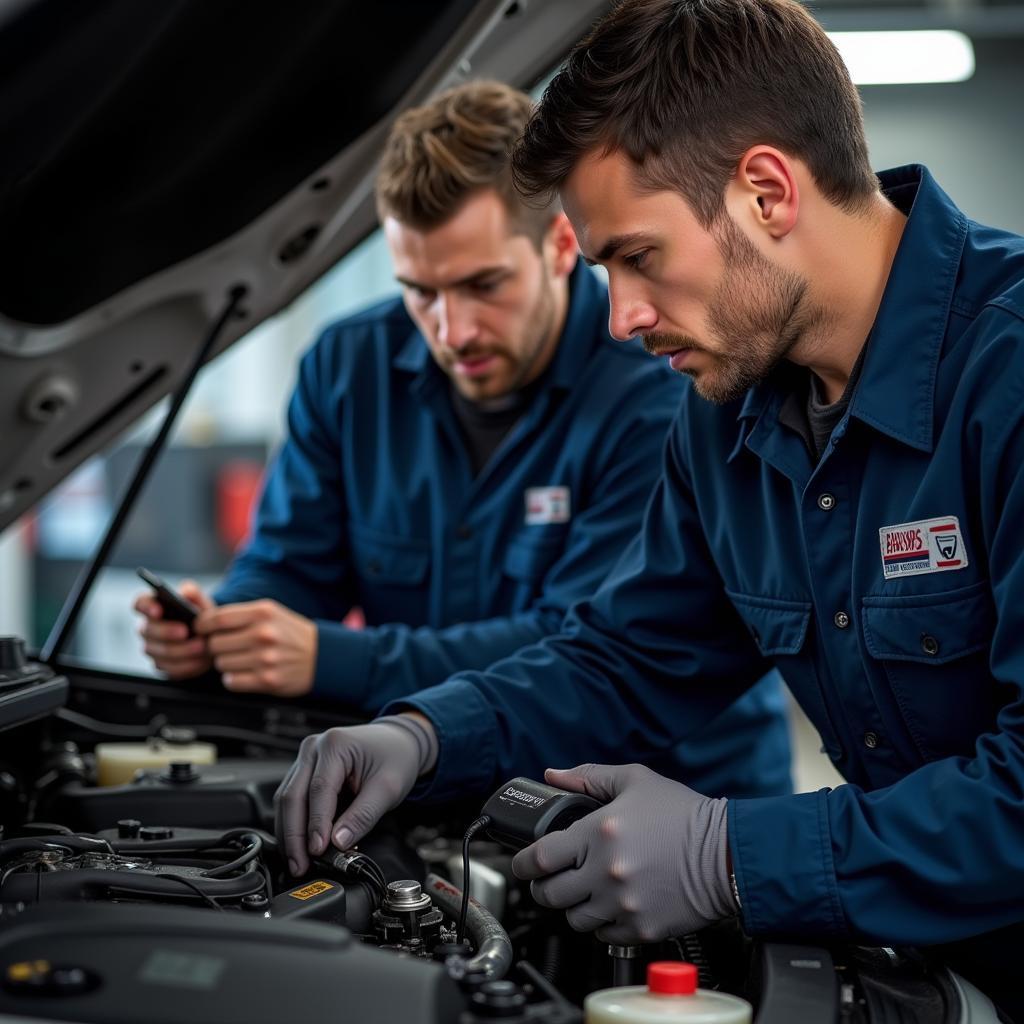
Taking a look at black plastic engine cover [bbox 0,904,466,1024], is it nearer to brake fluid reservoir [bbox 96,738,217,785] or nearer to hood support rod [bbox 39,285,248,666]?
brake fluid reservoir [bbox 96,738,217,785]

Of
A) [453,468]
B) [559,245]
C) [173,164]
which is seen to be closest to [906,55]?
[559,245]

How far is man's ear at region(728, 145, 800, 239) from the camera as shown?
1.09 metres

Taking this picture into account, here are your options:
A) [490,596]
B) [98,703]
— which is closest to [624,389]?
[490,596]

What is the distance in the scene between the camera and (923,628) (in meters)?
1.08

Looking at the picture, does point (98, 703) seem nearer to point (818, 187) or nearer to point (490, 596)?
point (490, 596)

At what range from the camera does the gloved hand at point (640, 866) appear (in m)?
0.98

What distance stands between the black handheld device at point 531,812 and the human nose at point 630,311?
1.34ft

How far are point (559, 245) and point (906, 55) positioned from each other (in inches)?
150

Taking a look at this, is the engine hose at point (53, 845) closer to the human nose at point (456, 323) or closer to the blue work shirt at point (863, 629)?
the blue work shirt at point (863, 629)

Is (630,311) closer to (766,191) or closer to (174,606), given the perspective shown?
(766,191)

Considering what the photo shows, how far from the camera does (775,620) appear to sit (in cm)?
123

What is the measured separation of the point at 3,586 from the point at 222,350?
460 cm

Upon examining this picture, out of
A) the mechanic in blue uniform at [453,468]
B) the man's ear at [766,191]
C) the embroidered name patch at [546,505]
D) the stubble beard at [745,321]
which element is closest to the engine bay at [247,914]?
the mechanic in blue uniform at [453,468]

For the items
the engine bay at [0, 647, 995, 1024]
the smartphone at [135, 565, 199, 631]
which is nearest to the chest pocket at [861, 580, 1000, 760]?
the engine bay at [0, 647, 995, 1024]
